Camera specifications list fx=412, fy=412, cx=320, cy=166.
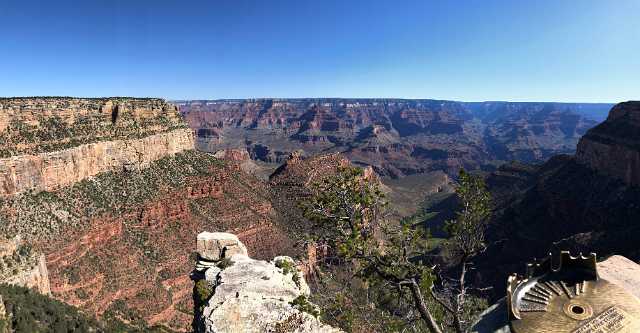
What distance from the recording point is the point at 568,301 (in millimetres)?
12016

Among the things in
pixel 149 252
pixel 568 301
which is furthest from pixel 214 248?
pixel 568 301

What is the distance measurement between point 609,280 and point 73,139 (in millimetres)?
64988

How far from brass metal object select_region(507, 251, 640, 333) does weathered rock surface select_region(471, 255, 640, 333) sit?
85 cm

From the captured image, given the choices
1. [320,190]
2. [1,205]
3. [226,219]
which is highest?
[320,190]

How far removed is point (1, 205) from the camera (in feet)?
157

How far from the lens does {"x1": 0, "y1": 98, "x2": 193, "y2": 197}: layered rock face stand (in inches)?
2028

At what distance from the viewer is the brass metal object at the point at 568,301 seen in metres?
11.0

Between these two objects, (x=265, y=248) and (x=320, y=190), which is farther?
(x=265, y=248)

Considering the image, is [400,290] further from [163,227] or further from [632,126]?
[632,126]

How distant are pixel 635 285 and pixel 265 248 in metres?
57.3

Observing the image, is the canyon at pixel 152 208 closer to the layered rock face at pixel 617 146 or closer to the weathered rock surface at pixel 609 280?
the layered rock face at pixel 617 146

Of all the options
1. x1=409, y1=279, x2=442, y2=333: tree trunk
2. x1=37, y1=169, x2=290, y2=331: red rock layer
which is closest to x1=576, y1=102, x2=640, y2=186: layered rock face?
x1=37, y1=169, x2=290, y2=331: red rock layer

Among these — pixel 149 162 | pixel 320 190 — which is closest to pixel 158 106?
pixel 149 162

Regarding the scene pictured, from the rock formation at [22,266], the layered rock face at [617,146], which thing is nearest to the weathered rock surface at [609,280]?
the rock formation at [22,266]
